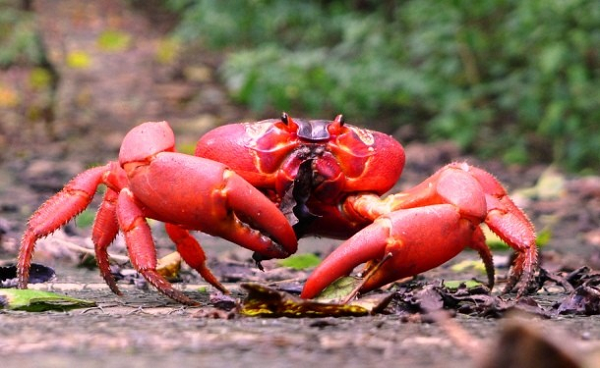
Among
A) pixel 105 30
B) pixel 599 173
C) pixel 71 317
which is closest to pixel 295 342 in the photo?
pixel 71 317

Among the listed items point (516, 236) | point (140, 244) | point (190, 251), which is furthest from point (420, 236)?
point (190, 251)

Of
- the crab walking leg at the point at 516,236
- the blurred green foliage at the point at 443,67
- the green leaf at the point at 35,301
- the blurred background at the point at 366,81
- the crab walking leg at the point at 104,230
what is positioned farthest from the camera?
the blurred background at the point at 366,81

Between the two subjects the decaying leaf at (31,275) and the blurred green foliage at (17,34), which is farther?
the blurred green foliage at (17,34)

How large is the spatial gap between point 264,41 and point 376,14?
5.60 ft

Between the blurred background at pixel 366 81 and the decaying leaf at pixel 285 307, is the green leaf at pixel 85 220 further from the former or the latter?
the decaying leaf at pixel 285 307

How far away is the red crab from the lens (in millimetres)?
3473

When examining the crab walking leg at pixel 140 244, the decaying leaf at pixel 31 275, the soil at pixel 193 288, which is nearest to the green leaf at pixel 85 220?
the soil at pixel 193 288

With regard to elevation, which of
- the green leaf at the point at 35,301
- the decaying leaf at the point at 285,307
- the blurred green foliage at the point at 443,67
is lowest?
the decaying leaf at the point at 285,307

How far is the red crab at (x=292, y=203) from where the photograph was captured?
347 centimetres

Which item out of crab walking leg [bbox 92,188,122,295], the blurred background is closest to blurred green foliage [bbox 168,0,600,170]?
the blurred background

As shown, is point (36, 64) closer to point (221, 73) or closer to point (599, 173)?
point (221, 73)

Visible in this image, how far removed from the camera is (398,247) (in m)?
3.42

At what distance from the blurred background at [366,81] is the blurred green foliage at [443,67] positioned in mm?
20

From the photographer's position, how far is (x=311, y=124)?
4.26m
